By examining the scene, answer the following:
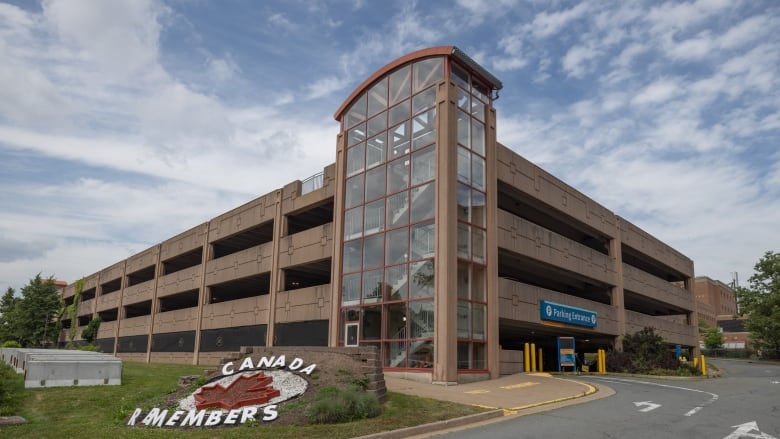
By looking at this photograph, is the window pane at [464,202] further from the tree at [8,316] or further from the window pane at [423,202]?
the tree at [8,316]

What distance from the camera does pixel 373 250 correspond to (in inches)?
1196

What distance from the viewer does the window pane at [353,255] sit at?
3125cm

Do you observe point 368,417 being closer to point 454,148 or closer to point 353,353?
point 353,353

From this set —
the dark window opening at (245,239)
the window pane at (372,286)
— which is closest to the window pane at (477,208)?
the window pane at (372,286)

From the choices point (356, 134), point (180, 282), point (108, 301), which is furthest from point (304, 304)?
point (108, 301)

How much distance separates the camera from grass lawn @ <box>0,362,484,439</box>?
45.0 ft

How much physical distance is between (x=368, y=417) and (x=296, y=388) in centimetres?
287

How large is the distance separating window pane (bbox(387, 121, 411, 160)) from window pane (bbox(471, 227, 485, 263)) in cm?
535

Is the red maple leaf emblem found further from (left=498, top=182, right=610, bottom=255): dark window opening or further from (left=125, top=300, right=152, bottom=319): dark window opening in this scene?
(left=125, top=300, right=152, bottom=319): dark window opening

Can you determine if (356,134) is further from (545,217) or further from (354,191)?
(545,217)

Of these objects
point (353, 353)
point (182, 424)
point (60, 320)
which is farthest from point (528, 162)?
point (60, 320)

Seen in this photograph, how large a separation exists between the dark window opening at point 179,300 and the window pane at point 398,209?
28.5 m

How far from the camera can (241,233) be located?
1797 inches

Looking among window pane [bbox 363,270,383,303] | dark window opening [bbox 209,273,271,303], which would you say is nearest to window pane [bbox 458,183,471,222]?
window pane [bbox 363,270,383,303]
